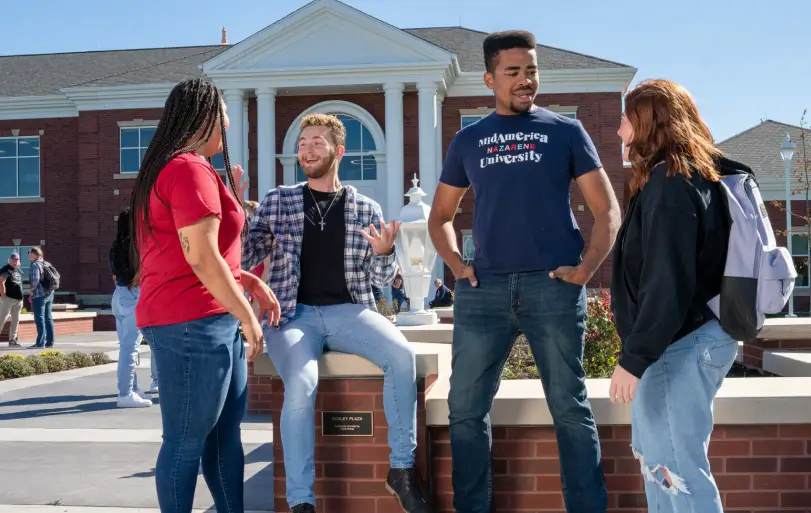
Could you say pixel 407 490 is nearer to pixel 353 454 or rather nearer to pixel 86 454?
pixel 353 454

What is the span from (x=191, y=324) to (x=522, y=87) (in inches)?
67.6

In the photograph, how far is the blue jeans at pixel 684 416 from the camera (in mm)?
2562

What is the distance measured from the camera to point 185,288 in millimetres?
3031

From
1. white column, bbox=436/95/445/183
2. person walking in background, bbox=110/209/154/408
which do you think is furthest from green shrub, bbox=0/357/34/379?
white column, bbox=436/95/445/183

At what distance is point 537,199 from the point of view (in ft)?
11.1

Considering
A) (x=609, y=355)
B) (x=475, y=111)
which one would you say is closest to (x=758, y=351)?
(x=609, y=355)

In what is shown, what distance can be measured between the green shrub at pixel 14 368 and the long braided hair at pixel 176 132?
9.37 meters

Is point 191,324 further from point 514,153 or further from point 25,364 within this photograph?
point 25,364

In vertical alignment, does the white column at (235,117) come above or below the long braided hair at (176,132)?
above

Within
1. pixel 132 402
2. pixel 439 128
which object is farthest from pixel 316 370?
pixel 439 128

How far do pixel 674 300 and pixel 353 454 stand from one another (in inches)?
74.0

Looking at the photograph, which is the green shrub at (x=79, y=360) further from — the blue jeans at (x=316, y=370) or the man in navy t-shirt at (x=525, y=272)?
the man in navy t-shirt at (x=525, y=272)

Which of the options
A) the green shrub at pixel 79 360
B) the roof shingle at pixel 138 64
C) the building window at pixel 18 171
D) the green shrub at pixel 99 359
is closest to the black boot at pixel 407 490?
the green shrub at pixel 79 360

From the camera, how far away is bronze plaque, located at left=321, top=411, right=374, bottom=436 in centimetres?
379
